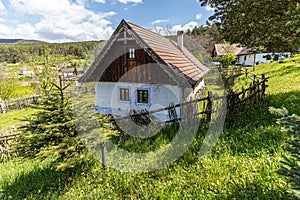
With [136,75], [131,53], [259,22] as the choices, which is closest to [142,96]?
[136,75]

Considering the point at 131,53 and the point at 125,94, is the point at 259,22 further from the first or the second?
the point at 125,94

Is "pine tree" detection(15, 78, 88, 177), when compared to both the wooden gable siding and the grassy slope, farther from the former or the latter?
the wooden gable siding

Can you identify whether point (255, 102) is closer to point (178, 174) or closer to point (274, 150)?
point (274, 150)

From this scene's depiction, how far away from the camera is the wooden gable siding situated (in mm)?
10398

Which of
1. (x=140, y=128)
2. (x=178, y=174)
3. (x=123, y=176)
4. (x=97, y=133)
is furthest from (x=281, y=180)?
(x=140, y=128)

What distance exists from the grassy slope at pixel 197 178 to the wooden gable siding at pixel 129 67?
590cm

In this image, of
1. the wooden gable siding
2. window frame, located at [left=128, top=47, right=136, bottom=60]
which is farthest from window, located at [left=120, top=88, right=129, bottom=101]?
window frame, located at [left=128, top=47, right=136, bottom=60]

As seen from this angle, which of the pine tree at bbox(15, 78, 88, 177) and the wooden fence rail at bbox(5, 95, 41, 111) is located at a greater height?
the pine tree at bbox(15, 78, 88, 177)

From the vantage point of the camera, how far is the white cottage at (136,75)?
9.92 metres

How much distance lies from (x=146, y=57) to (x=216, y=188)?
855cm

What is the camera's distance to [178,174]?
12.2ft

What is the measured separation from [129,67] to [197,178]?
28.9ft

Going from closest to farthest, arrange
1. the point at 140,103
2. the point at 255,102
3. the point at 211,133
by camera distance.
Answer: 1. the point at 211,133
2. the point at 255,102
3. the point at 140,103

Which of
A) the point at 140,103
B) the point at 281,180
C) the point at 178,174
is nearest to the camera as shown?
the point at 281,180
